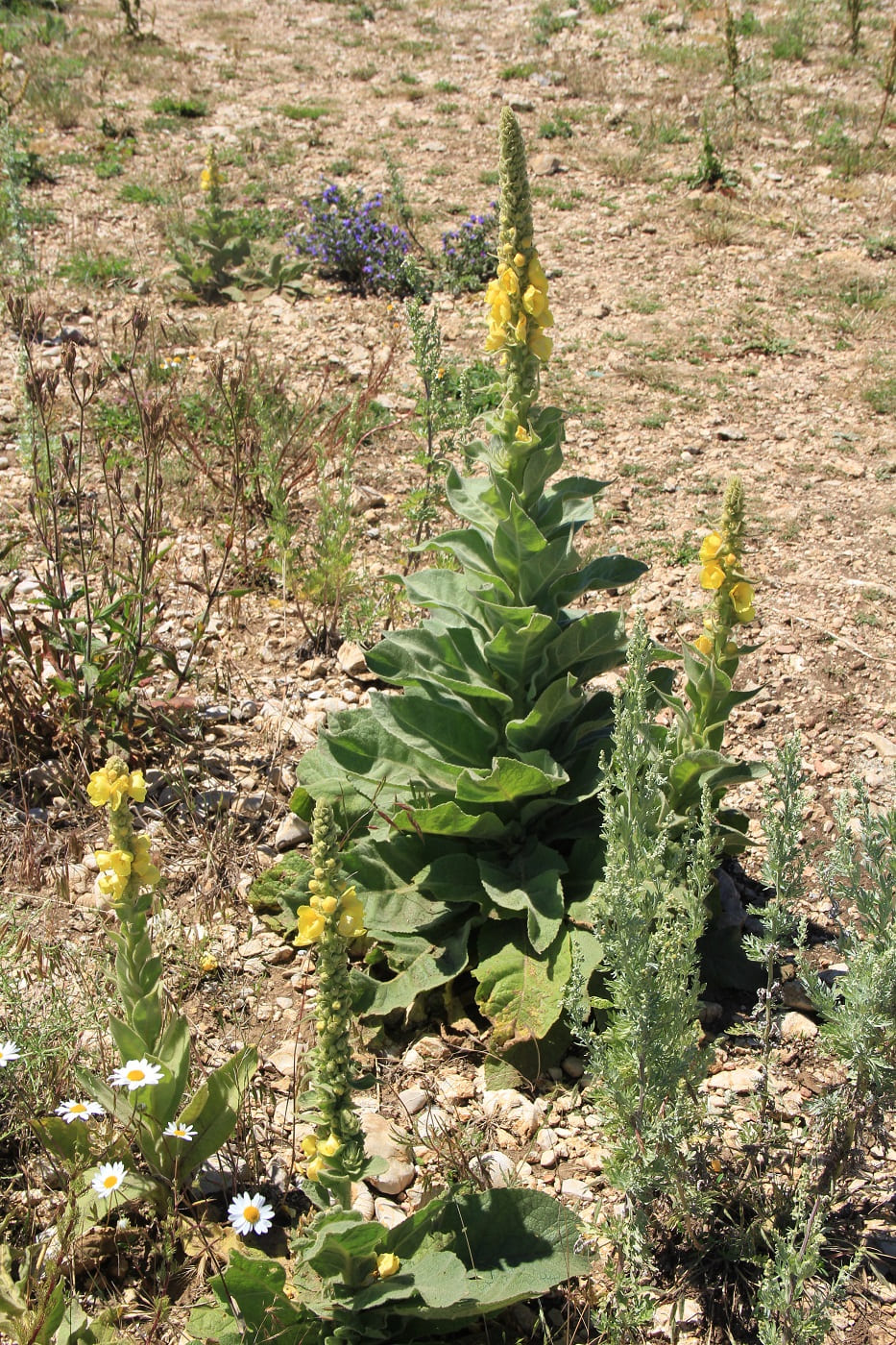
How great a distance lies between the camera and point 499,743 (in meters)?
3.40

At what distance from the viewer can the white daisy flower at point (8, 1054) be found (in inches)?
102

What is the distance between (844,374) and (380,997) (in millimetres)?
4901

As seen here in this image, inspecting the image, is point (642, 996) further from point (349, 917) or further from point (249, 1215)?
point (249, 1215)

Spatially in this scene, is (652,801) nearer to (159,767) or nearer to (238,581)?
(159,767)

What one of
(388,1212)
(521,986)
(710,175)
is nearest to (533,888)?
(521,986)

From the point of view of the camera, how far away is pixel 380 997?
10.1ft

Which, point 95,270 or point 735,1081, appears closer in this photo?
point 735,1081

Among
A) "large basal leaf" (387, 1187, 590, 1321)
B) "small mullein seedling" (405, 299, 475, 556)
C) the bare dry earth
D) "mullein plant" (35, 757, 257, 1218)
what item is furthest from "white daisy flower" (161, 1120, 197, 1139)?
"small mullein seedling" (405, 299, 475, 556)

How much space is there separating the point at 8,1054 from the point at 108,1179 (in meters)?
0.45

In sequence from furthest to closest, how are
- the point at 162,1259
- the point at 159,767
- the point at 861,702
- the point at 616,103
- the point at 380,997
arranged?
1. the point at 616,103
2. the point at 861,702
3. the point at 159,767
4. the point at 380,997
5. the point at 162,1259

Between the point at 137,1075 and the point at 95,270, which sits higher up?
the point at 95,270

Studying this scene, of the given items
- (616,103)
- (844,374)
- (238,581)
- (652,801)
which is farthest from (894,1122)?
(616,103)

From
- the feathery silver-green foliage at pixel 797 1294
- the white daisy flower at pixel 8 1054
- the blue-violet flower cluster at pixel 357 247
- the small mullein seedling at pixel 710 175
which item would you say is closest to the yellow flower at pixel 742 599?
the feathery silver-green foliage at pixel 797 1294

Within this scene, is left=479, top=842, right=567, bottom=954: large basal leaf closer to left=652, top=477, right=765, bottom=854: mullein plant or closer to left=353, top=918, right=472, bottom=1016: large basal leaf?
left=353, top=918, right=472, bottom=1016: large basal leaf
